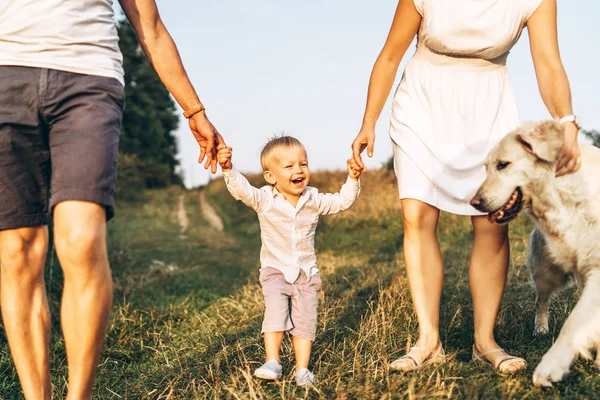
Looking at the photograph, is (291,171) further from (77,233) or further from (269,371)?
(77,233)

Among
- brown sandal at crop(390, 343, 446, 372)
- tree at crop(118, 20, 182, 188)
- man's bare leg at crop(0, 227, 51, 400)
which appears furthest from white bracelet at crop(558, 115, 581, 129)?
tree at crop(118, 20, 182, 188)

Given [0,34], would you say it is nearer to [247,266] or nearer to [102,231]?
[102,231]

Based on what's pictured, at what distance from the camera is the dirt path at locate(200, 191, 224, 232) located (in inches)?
738

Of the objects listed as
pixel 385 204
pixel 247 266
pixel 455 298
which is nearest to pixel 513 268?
pixel 455 298

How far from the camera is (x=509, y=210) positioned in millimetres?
3285

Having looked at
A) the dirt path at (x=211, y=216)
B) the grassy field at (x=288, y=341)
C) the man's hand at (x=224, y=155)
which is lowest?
the dirt path at (x=211, y=216)

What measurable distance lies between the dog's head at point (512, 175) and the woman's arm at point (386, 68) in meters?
0.79

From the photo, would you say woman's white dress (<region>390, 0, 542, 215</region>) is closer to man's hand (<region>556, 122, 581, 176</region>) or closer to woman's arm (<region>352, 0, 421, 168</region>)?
woman's arm (<region>352, 0, 421, 168</region>)

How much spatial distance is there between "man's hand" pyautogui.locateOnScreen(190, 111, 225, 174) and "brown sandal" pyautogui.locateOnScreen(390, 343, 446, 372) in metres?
1.43

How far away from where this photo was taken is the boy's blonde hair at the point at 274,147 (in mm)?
3704

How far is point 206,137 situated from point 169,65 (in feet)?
1.42

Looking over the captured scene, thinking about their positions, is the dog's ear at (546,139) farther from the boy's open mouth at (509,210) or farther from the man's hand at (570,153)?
the boy's open mouth at (509,210)

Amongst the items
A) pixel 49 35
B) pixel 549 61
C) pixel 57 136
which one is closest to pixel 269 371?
pixel 57 136

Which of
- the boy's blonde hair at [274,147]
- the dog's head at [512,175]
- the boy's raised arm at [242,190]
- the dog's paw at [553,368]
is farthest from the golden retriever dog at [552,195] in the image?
the boy's raised arm at [242,190]
